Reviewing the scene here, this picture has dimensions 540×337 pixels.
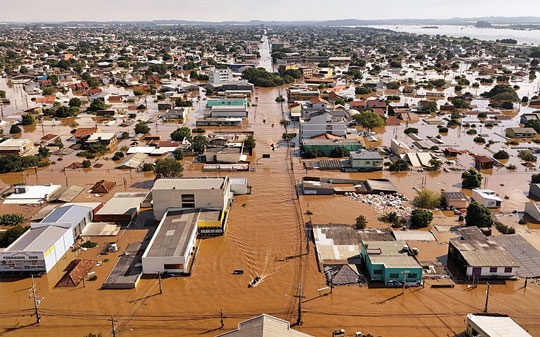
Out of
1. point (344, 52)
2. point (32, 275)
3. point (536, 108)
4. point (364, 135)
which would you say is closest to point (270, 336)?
point (32, 275)

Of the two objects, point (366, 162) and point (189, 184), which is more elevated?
point (189, 184)

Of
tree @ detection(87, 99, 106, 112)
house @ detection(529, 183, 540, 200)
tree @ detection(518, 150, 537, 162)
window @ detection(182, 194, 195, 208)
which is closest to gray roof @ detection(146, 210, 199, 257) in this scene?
window @ detection(182, 194, 195, 208)

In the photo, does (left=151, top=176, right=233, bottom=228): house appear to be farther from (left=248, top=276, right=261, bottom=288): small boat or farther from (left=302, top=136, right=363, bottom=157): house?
(left=302, top=136, right=363, bottom=157): house

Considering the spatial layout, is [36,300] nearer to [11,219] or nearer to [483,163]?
[11,219]

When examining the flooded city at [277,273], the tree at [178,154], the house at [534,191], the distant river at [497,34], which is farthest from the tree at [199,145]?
the distant river at [497,34]

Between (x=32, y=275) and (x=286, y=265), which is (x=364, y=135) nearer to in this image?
(x=286, y=265)

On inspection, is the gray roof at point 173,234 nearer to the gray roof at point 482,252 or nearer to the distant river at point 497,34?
the gray roof at point 482,252

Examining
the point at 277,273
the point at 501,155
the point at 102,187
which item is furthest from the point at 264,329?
the point at 501,155
